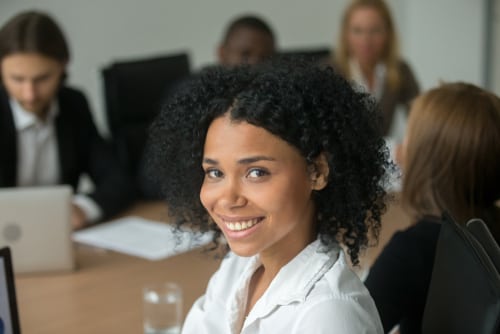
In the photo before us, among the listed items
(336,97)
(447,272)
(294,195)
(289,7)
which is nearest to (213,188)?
(294,195)

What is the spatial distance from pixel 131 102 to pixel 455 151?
5.26ft

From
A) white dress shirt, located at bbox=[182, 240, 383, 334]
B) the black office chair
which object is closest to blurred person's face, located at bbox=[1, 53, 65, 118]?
the black office chair

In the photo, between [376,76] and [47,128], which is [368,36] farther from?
[47,128]

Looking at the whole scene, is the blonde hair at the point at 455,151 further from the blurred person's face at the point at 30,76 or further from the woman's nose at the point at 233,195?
the blurred person's face at the point at 30,76

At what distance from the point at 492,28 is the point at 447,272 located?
382cm

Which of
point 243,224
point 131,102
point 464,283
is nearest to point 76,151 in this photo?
point 131,102

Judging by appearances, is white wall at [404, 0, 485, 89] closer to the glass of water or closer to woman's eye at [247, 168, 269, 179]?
the glass of water

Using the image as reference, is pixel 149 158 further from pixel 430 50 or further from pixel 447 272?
pixel 430 50

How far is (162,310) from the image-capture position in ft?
5.26

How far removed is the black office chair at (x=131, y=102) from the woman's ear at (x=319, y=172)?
1.63m

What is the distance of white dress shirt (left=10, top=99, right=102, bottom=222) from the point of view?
2430mm

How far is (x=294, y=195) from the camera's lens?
109 centimetres

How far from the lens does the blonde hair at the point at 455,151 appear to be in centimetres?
150

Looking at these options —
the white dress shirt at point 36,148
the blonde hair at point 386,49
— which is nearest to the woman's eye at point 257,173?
the white dress shirt at point 36,148
